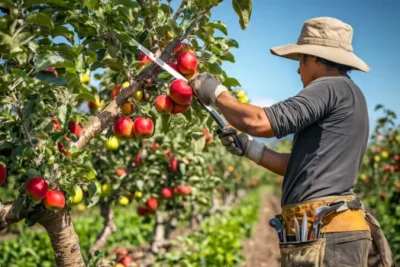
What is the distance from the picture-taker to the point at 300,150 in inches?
83.8

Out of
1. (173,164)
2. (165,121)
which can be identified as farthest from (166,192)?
(165,121)

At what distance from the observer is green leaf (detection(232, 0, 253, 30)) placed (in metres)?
2.06

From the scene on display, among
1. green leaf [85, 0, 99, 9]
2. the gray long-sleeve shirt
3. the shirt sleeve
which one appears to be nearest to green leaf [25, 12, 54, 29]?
green leaf [85, 0, 99, 9]

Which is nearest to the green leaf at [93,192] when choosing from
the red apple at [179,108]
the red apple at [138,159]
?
the red apple at [179,108]

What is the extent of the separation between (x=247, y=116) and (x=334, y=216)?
1.91 ft

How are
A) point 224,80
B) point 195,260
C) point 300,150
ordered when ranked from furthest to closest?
point 195,260 → point 224,80 → point 300,150

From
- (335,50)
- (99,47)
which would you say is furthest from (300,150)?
(99,47)

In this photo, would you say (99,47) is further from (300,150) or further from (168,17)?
(300,150)

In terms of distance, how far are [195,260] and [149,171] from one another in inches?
56.4

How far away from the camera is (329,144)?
208 centimetres

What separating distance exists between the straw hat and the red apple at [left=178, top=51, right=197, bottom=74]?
0.41m

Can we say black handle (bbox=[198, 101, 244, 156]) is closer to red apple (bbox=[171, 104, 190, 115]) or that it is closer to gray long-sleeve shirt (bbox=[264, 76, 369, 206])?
red apple (bbox=[171, 104, 190, 115])

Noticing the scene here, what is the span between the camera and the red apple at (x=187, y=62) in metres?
2.17

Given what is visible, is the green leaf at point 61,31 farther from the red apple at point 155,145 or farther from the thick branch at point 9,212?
the red apple at point 155,145
